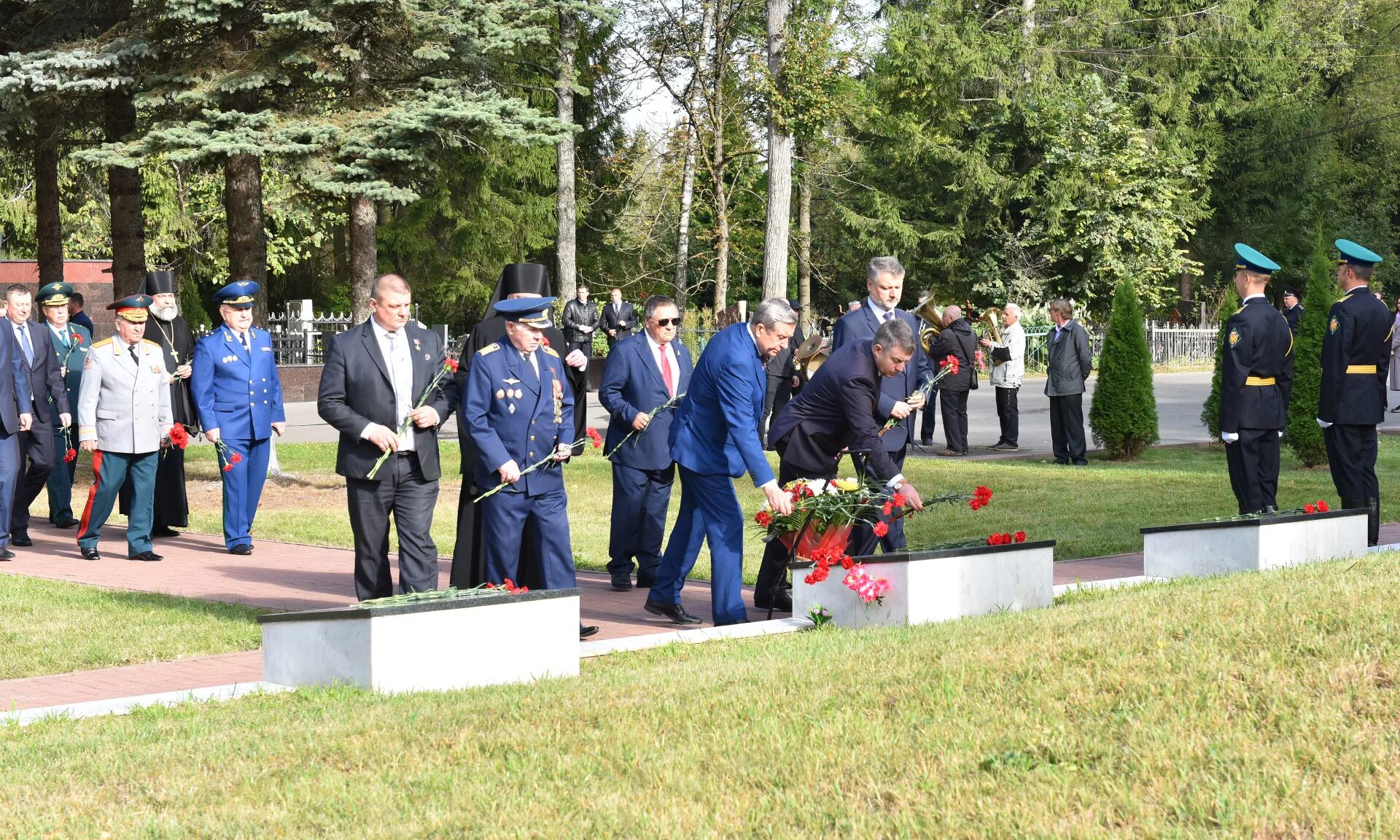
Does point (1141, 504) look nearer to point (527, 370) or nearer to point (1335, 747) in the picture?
point (527, 370)

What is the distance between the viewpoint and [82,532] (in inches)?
448

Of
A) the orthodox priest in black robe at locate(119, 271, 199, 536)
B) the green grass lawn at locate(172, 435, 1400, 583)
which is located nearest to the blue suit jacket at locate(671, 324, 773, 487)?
the green grass lawn at locate(172, 435, 1400, 583)

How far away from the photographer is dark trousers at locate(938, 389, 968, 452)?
1862cm

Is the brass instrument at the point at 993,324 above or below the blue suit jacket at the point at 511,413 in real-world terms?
above

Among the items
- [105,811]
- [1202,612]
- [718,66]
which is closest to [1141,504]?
[1202,612]

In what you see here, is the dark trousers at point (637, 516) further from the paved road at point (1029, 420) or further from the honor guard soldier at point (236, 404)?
the paved road at point (1029, 420)

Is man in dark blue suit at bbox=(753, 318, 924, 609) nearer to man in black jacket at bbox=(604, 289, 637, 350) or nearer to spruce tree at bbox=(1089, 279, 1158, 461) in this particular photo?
spruce tree at bbox=(1089, 279, 1158, 461)

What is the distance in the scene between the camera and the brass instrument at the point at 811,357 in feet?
49.9

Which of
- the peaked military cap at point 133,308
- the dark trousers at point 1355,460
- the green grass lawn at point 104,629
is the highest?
the peaked military cap at point 133,308

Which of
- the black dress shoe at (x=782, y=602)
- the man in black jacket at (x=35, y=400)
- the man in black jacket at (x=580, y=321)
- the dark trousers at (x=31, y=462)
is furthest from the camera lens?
the man in black jacket at (x=580, y=321)

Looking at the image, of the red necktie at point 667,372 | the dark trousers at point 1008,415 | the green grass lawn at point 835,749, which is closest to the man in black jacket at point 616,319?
the dark trousers at point 1008,415

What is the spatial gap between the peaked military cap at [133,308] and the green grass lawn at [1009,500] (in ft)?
7.42

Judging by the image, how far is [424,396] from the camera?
26.6ft

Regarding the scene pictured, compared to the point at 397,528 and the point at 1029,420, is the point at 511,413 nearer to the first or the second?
the point at 397,528
